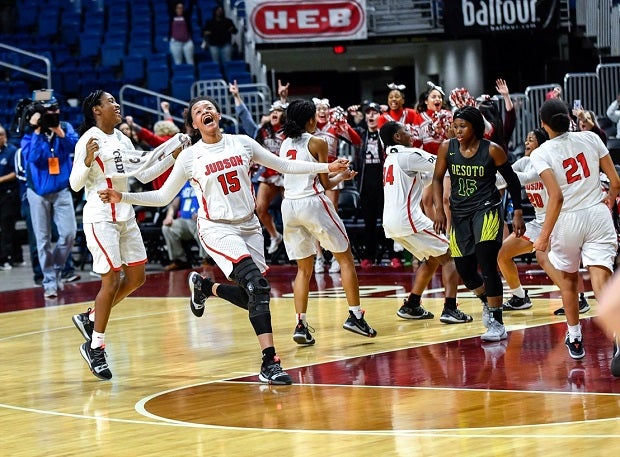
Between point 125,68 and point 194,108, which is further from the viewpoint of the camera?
point 125,68

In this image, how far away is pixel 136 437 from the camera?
22.2 ft

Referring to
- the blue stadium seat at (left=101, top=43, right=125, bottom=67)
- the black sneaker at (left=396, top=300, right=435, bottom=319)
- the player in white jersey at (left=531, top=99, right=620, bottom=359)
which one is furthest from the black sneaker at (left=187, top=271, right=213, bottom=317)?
the blue stadium seat at (left=101, top=43, right=125, bottom=67)

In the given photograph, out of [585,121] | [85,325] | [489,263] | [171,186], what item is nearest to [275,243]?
[585,121]

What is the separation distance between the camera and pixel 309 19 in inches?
897

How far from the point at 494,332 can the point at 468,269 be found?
555 mm

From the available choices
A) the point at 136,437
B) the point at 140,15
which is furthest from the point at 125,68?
the point at 136,437

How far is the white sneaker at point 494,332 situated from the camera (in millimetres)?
9625

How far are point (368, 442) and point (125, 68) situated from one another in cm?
1816

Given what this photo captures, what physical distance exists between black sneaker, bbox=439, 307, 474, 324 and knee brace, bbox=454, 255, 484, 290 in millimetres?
717

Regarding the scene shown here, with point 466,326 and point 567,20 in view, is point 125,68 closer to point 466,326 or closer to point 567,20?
point 567,20

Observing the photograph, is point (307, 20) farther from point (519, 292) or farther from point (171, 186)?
→ point (171, 186)

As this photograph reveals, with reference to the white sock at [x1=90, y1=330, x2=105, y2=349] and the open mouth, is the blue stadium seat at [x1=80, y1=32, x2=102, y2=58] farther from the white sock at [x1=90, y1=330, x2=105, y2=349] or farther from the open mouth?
the open mouth

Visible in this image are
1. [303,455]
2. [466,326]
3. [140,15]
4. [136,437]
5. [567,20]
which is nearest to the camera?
[303,455]

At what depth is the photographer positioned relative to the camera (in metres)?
14.7
